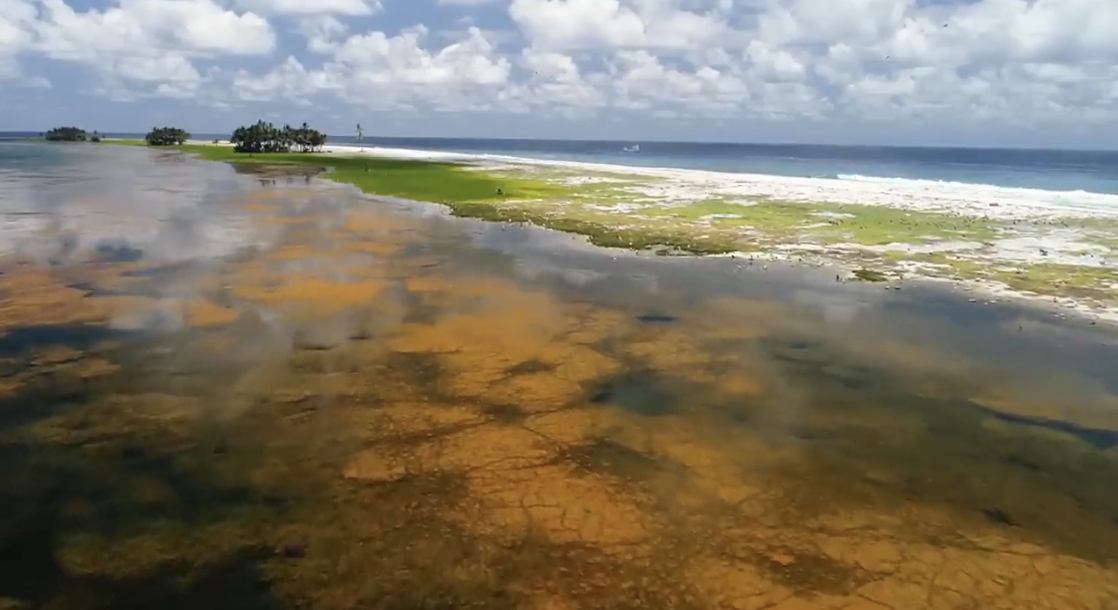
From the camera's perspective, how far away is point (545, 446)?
Answer: 13.3m

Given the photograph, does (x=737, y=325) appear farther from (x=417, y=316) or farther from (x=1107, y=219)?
(x=1107, y=219)

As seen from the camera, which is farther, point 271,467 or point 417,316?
point 417,316

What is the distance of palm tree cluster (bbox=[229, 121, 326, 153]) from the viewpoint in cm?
12631

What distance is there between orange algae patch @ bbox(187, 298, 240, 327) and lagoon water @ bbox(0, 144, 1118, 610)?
24cm

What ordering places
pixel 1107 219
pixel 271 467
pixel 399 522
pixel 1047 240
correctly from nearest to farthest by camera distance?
pixel 399 522 → pixel 271 467 → pixel 1047 240 → pixel 1107 219

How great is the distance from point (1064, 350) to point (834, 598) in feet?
46.7

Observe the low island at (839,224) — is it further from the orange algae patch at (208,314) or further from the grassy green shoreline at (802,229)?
the orange algae patch at (208,314)

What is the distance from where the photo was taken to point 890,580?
377 inches

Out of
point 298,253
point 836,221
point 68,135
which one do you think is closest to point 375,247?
point 298,253

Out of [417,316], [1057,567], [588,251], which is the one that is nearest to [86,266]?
[417,316]

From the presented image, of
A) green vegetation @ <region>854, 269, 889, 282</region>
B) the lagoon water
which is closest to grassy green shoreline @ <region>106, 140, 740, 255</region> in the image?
green vegetation @ <region>854, 269, 889, 282</region>

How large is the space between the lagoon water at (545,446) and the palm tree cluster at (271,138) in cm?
10864

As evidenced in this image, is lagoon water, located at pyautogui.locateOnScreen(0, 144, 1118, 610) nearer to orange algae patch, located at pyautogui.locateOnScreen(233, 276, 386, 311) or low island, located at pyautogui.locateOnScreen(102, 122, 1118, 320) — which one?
orange algae patch, located at pyautogui.locateOnScreen(233, 276, 386, 311)

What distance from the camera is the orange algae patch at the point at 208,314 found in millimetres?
20297
